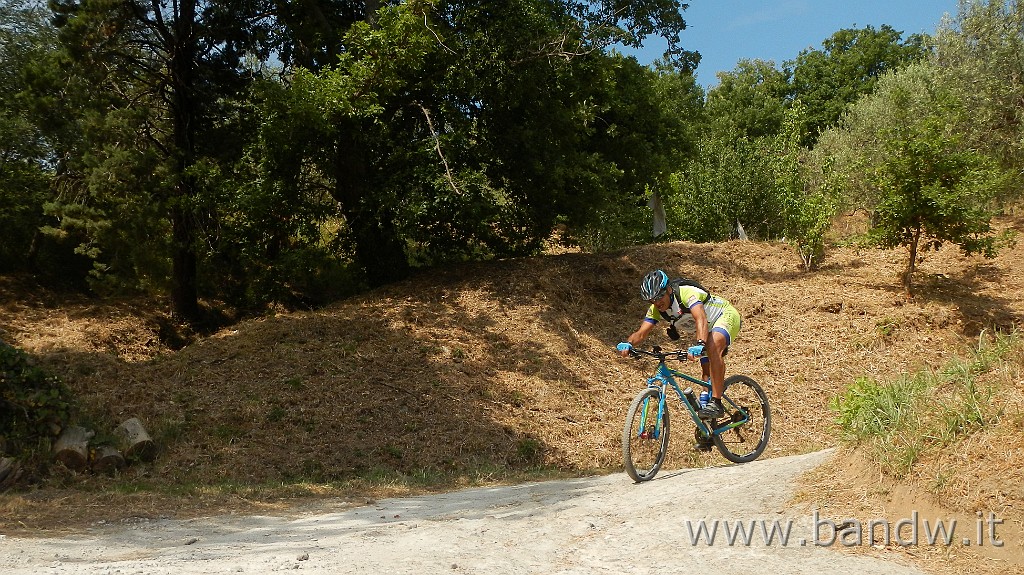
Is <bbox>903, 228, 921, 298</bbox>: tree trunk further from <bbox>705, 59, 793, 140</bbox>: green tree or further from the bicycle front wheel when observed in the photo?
<bbox>705, 59, 793, 140</bbox>: green tree

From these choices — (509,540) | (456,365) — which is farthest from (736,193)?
(509,540)

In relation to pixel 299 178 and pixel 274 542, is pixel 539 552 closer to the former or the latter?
pixel 274 542

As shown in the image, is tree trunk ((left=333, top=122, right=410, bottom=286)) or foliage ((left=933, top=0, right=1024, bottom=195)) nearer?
tree trunk ((left=333, top=122, right=410, bottom=286))

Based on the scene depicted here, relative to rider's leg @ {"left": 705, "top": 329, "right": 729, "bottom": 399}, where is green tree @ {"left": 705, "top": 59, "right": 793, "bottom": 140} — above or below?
above

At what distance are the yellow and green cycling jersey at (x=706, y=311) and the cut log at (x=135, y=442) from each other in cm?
643

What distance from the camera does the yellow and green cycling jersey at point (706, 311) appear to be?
778 centimetres

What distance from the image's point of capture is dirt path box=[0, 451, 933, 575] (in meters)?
5.10

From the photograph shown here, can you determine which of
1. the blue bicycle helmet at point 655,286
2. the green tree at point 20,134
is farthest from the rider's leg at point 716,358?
the green tree at point 20,134

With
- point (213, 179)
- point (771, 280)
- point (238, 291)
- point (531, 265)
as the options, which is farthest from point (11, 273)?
point (771, 280)

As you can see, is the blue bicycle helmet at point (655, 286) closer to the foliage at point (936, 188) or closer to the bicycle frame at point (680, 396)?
the bicycle frame at point (680, 396)

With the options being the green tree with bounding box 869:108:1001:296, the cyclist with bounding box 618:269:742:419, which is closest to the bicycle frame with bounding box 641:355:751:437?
the cyclist with bounding box 618:269:742:419

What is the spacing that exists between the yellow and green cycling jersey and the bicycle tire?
0.83m

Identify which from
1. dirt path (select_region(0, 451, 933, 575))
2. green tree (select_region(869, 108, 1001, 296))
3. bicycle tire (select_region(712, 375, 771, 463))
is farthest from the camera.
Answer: green tree (select_region(869, 108, 1001, 296))

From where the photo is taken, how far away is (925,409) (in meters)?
5.88
